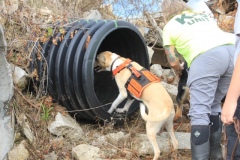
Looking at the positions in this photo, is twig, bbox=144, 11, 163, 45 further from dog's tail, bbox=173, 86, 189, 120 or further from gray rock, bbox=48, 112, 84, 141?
gray rock, bbox=48, 112, 84, 141

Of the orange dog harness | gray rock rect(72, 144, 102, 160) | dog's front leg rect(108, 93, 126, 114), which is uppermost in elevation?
Answer: the orange dog harness

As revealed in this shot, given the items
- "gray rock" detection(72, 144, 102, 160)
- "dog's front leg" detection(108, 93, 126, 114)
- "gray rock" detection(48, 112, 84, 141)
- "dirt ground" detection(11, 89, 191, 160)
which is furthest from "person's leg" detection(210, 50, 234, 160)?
"gray rock" detection(48, 112, 84, 141)

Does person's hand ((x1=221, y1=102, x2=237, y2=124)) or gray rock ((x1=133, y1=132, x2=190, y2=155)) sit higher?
person's hand ((x1=221, y1=102, x2=237, y2=124))

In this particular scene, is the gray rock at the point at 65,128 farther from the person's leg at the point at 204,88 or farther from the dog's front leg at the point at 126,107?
the person's leg at the point at 204,88

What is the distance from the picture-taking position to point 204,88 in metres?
3.46

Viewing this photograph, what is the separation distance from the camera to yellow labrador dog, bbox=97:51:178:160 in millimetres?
4020

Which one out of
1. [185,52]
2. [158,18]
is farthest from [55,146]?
[158,18]

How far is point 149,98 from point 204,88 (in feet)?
2.79

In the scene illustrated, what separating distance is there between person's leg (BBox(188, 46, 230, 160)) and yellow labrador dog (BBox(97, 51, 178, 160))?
1.79ft

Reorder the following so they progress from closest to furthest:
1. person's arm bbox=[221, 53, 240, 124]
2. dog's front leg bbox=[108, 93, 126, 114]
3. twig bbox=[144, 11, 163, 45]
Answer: person's arm bbox=[221, 53, 240, 124]
dog's front leg bbox=[108, 93, 126, 114]
twig bbox=[144, 11, 163, 45]

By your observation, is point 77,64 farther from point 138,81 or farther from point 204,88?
point 204,88

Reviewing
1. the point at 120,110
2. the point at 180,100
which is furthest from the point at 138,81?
the point at 180,100

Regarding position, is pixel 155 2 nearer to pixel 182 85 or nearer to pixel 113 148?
pixel 182 85

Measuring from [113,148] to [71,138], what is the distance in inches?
18.5
